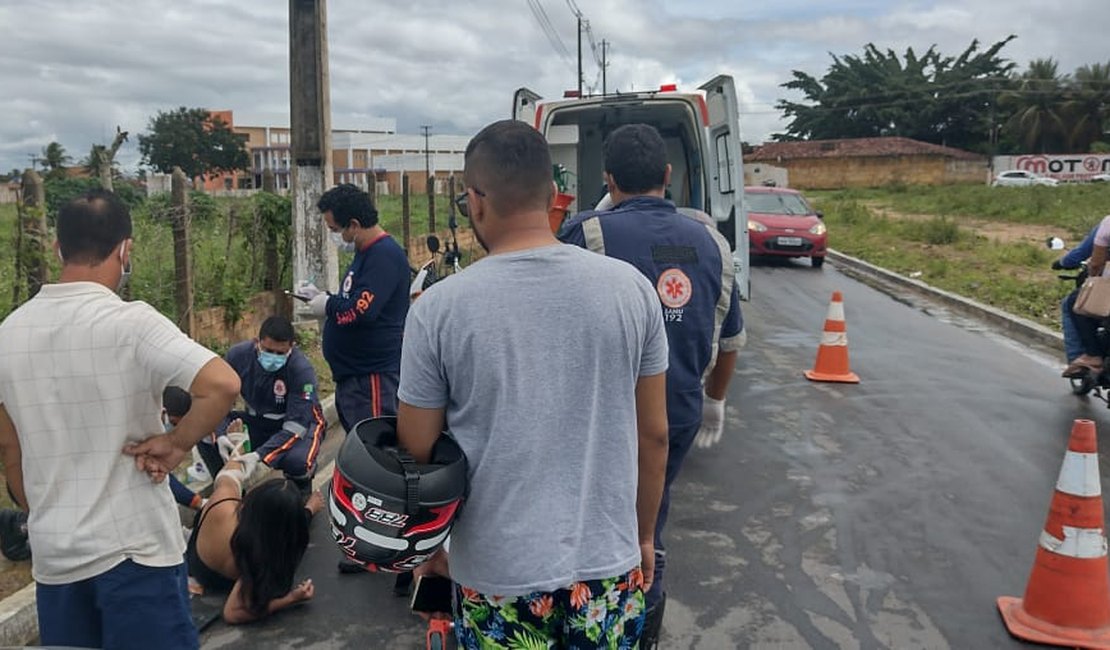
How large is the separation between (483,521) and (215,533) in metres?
2.47

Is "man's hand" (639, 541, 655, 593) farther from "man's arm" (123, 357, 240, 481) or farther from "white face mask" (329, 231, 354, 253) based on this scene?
"white face mask" (329, 231, 354, 253)

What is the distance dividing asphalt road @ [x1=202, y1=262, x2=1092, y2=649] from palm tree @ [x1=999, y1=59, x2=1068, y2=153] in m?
54.7

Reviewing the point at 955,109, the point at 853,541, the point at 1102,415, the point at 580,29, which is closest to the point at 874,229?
the point at 1102,415

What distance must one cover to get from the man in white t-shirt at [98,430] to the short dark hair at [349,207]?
177 centimetres

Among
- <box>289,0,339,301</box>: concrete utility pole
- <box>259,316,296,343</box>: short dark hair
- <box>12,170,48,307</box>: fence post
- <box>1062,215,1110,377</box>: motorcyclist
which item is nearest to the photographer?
<box>259,316,296,343</box>: short dark hair

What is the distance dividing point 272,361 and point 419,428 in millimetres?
3021

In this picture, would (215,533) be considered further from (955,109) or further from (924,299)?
(955,109)

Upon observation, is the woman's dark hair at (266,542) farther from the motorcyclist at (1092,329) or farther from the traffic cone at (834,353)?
the motorcyclist at (1092,329)

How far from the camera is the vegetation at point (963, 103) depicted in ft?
184

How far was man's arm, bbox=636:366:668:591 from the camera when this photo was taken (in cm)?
219

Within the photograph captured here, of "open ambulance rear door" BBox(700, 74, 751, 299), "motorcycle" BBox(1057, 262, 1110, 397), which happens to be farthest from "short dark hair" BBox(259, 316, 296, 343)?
"motorcycle" BBox(1057, 262, 1110, 397)

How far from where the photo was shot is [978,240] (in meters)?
19.8

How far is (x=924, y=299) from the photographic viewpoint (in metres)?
13.2

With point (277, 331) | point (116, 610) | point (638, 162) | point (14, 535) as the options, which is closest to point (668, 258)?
point (638, 162)
